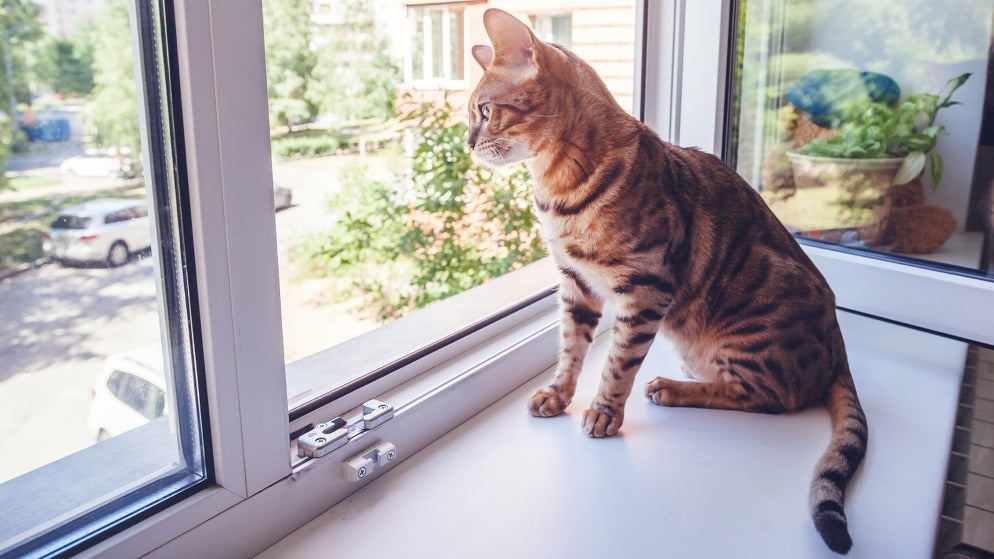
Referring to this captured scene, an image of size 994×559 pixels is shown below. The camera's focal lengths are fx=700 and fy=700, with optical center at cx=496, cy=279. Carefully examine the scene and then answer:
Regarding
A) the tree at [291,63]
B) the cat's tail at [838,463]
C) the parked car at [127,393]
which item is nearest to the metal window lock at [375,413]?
the parked car at [127,393]

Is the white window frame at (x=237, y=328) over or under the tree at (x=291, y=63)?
under

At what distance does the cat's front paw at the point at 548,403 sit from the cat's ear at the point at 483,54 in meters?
0.61

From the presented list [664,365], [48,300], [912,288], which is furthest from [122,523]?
[912,288]

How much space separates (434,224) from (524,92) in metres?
1.07

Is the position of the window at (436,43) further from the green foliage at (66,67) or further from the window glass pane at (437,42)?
the green foliage at (66,67)

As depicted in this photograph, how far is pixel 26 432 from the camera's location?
2.42 ft

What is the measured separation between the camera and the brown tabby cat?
1.18 metres

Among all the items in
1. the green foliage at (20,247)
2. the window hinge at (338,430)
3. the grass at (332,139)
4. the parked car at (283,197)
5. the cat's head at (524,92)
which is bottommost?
the window hinge at (338,430)

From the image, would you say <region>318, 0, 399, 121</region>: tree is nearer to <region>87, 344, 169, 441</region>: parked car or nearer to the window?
the window

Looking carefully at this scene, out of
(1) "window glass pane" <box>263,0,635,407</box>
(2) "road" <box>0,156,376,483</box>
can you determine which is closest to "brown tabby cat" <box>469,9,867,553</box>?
(1) "window glass pane" <box>263,0,635,407</box>

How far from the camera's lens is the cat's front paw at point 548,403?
1251mm

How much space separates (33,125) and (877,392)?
4.67ft

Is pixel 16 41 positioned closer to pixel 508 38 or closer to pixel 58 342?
pixel 58 342

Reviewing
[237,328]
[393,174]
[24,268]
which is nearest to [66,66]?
[24,268]
